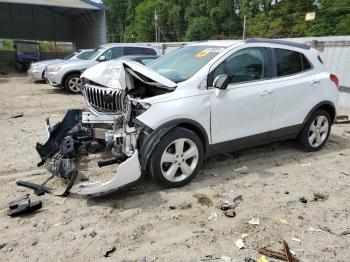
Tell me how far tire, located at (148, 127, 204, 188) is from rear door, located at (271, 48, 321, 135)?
Answer: 1.49 metres

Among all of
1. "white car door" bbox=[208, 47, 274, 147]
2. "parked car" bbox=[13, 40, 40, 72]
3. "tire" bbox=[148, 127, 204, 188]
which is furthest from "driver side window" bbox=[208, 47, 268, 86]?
"parked car" bbox=[13, 40, 40, 72]

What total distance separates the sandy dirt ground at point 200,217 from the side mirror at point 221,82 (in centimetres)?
129

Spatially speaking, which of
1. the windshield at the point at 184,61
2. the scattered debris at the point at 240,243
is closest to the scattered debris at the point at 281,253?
the scattered debris at the point at 240,243

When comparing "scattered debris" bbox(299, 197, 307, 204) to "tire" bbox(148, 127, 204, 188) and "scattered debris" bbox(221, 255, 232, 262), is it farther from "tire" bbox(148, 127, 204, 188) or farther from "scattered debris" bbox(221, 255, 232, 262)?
"scattered debris" bbox(221, 255, 232, 262)

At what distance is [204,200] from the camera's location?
429 centimetres

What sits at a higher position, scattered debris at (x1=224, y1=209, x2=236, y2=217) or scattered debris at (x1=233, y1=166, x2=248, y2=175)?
scattered debris at (x1=233, y1=166, x2=248, y2=175)

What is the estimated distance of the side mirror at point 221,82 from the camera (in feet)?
15.0

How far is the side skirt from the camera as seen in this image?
16.0 feet

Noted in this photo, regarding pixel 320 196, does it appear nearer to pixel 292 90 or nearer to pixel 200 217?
pixel 200 217

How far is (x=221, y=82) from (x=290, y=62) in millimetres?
1681

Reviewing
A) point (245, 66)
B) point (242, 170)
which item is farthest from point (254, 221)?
point (245, 66)

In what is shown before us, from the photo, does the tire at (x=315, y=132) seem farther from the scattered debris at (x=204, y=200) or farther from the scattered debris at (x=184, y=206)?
the scattered debris at (x=184, y=206)

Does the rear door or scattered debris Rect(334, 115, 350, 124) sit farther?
scattered debris Rect(334, 115, 350, 124)

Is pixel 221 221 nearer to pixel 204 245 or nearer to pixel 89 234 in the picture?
pixel 204 245
